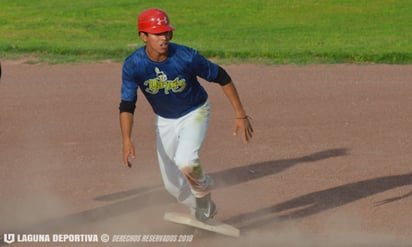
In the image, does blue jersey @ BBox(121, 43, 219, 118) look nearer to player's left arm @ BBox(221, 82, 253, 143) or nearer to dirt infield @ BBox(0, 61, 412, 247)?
player's left arm @ BBox(221, 82, 253, 143)

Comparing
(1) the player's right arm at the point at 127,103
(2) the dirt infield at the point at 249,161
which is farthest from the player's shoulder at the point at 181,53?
(2) the dirt infield at the point at 249,161

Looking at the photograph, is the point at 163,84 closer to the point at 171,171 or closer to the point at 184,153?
the point at 184,153

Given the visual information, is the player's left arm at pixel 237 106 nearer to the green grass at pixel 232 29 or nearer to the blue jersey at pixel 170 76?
the blue jersey at pixel 170 76

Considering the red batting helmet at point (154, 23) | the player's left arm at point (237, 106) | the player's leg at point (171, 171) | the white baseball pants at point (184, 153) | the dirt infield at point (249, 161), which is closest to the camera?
the red batting helmet at point (154, 23)

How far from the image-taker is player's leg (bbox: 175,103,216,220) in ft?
29.1

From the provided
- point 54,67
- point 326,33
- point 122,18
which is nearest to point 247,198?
point 54,67

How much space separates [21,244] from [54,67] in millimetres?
9074

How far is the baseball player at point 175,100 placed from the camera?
879 centimetres

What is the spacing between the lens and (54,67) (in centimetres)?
1784

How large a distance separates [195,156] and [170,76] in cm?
74

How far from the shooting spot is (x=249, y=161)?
11961mm
